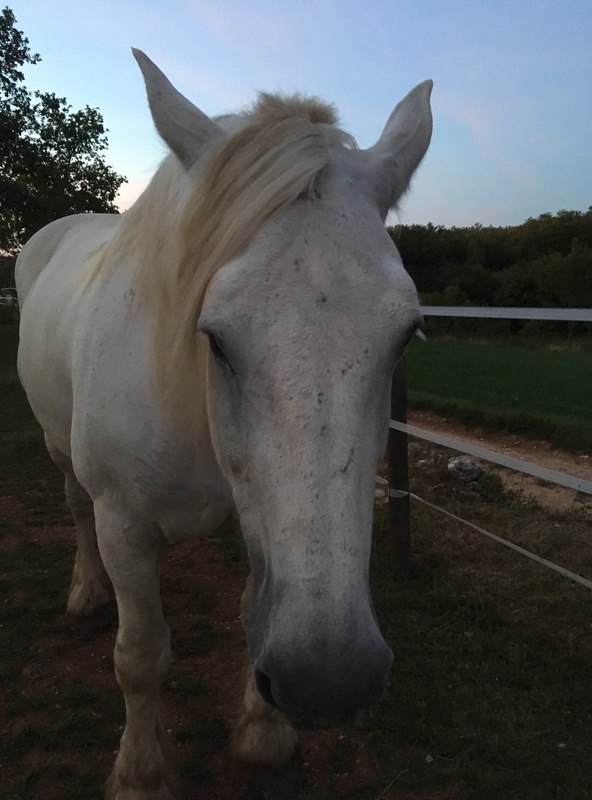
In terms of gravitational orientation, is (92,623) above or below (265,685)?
below

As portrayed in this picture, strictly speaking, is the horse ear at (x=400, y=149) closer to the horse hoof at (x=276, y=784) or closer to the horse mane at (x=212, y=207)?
the horse mane at (x=212, y=207)

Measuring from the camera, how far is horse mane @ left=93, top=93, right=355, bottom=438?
4.58 feet

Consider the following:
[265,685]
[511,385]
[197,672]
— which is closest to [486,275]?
[511,385]

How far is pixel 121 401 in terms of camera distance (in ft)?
6.39

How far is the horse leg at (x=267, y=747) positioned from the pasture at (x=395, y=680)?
73mm

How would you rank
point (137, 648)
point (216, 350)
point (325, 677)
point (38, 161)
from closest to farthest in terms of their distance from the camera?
point (325, 677) < point (216, 350) < point (137, 648) < point (38, 161)

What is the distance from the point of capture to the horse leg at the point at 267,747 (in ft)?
7.44

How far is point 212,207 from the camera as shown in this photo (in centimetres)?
150

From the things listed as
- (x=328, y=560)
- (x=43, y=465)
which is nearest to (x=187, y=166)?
(x=328, y=560)

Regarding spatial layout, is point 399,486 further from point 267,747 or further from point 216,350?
point 216,350

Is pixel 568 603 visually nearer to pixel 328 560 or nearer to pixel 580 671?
pixel 580 671

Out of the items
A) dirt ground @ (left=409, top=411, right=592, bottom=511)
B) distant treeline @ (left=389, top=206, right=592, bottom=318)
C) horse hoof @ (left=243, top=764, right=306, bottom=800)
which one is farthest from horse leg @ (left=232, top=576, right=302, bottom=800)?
distant treeline @ (left=389, top=206, right=592, bottom=318)

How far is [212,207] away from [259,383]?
54cm

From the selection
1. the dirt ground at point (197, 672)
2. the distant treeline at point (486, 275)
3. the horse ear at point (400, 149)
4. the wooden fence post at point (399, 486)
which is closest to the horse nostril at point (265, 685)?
the horse ear at point (400, 149)
